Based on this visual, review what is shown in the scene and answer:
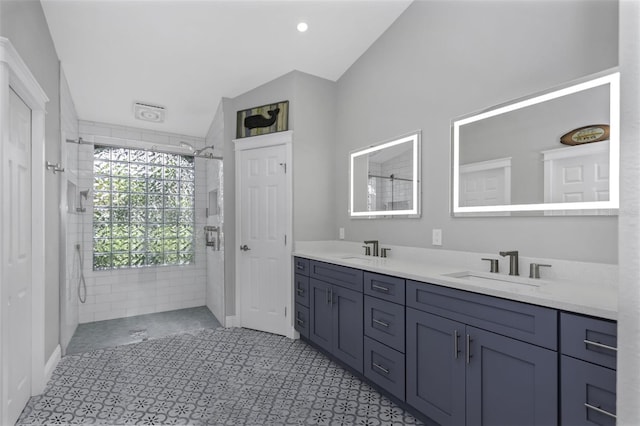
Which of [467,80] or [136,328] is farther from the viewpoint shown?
[136,328]

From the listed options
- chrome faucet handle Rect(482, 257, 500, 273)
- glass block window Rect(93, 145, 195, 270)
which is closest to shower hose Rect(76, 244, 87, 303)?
glass block window Rect(93, 145, 195, 270)

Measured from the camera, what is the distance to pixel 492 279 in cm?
192

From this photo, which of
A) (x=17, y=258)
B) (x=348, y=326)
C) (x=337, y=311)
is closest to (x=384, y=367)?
(x=348, y=326)

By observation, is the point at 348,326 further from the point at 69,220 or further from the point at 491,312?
the point at 69,220

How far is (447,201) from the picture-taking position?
2383 mm

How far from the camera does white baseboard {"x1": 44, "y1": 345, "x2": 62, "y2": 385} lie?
2439 mm

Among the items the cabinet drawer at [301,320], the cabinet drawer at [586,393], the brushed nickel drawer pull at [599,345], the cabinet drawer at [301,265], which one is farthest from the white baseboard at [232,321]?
the brushed nickel drawer pull at [599,345]

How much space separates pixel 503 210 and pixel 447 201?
420mm

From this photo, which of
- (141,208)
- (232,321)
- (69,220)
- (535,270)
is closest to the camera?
(535,270)

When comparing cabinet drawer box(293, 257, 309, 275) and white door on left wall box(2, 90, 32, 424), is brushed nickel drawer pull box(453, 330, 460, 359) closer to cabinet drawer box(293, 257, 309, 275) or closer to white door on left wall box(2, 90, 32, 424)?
cabinet drawer box(293, 257, 309, 275)

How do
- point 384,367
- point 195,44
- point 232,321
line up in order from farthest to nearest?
point 232,321 < point 195,44 < point 384,367

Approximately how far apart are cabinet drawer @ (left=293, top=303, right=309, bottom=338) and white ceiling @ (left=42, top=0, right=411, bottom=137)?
94.7 inches

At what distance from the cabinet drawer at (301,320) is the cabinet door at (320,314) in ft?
0.25

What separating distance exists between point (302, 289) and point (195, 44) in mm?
2431
